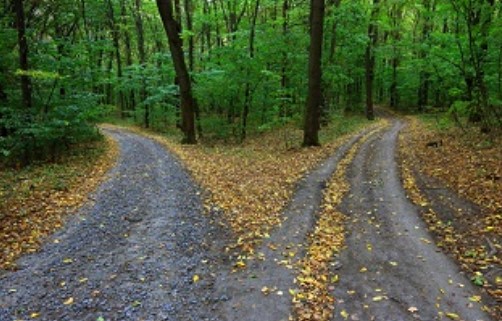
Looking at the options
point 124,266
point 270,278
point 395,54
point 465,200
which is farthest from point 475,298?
point 395,54

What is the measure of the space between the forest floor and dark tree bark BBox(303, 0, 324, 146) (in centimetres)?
501

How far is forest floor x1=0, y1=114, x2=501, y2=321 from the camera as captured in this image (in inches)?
207

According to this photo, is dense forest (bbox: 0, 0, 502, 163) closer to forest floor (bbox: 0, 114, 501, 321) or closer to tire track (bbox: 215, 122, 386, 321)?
forest floor (bbox: 0, 114, 501, 321)

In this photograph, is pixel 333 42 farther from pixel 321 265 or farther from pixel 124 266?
pixel 124 266

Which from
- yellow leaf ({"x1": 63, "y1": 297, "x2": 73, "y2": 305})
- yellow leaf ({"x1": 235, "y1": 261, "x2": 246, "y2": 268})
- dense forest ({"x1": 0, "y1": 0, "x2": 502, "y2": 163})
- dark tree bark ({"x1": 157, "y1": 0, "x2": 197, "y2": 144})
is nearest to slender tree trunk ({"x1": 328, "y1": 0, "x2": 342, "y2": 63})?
dense forest ({"x1": 0, "y1": 0, "x2": 502, "y2": 163})

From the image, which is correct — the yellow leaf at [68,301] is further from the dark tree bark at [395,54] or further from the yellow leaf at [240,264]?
the dark tree bark at [395,54]

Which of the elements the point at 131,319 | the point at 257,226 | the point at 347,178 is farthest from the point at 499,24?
the point at 131,319

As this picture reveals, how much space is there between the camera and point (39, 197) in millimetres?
10164

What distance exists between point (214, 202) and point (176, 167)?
14.5ft

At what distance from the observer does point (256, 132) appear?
23781mm

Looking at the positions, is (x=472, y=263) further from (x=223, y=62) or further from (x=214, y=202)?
(x=223, y=62)

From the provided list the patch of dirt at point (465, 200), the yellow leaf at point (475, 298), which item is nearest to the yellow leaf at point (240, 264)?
the yellow leaf at point (475, 298)

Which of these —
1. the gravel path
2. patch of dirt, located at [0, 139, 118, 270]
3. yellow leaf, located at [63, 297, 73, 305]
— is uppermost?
patch of dirt, located at [0, 139, 118, 270]

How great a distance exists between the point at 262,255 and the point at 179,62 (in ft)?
47.1
